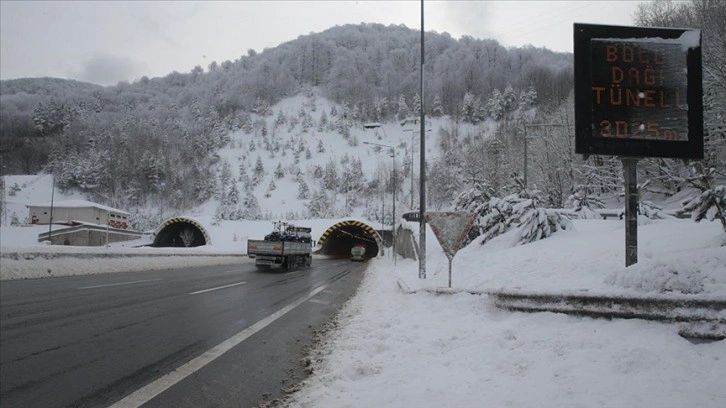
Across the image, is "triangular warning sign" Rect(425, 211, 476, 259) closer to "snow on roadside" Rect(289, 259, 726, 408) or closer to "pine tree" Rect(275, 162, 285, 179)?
"snow on roadside" Rect(289, 259, 726, 408)

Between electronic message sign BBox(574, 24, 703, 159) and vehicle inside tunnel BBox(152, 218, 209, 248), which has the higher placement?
electronic message sign BBox(574, 24, 703, 159)

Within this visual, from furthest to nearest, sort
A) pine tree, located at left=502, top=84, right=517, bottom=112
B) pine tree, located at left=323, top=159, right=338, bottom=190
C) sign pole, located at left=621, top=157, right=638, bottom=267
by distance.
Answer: pine tree, located at left=502, top=84, right=517, bottom=112
pine tree, located at left=323, top=159, right=338, bottom=190
sign pole, located at left=621, top=157, right=638, bottom=267

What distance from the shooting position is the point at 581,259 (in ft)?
37.1

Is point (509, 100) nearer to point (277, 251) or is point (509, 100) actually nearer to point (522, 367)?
point (277, 251)

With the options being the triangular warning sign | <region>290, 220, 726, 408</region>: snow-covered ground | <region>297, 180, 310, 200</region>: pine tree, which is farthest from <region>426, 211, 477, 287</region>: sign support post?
<region>297, 180, 310, 200</region>: pine tree

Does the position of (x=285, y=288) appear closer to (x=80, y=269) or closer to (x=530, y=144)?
(x=80, y=269)

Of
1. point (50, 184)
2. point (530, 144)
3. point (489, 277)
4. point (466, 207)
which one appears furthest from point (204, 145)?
point (489, 277)

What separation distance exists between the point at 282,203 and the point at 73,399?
145 m

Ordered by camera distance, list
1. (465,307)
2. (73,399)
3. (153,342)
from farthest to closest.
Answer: (465,307) < (153,342) < (73,399)

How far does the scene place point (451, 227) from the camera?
10914 millimetres

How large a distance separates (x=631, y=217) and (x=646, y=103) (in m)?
2.01

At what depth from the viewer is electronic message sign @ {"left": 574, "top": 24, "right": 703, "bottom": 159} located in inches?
320

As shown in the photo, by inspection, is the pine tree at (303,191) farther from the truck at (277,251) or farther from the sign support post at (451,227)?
the sign support post at (451,227)

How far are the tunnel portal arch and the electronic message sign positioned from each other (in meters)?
63.1
